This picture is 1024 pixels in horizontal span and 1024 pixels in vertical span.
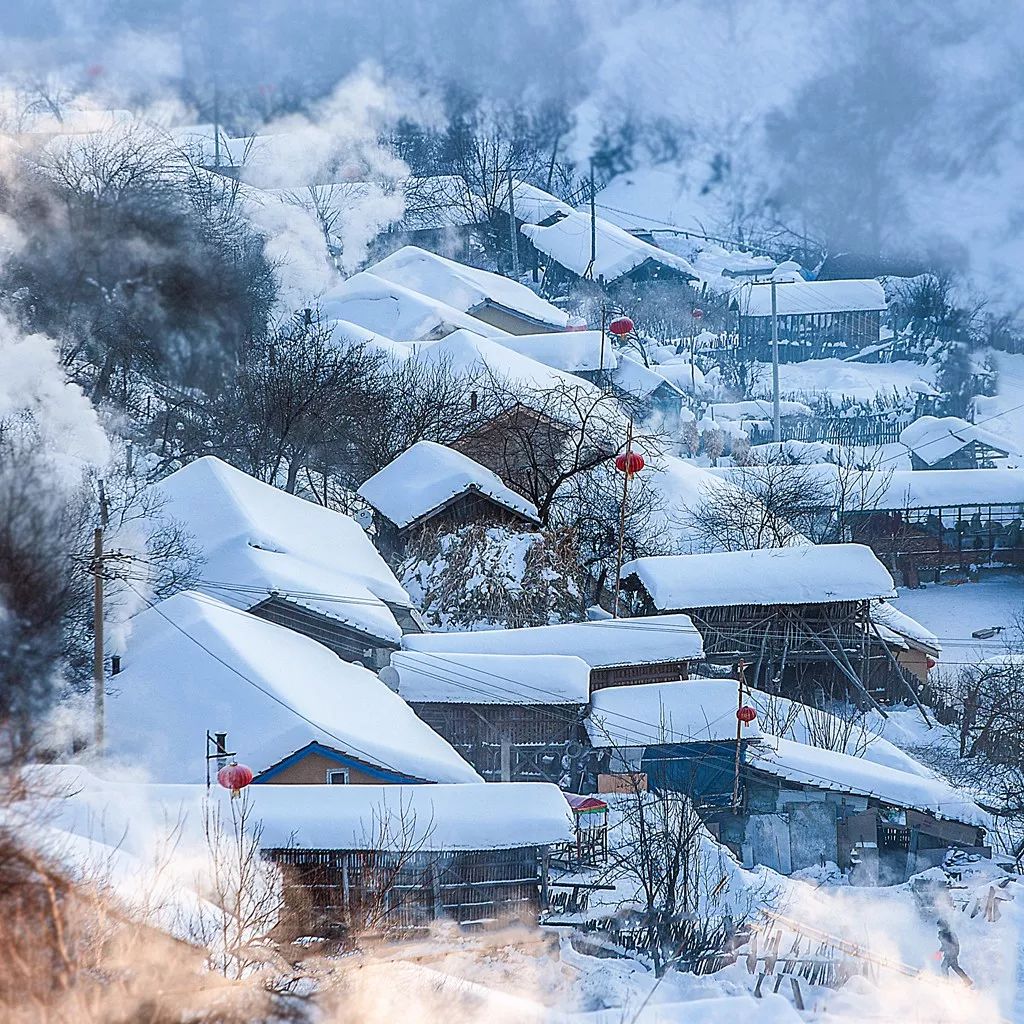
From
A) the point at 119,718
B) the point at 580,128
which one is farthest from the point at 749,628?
the point at 580,128

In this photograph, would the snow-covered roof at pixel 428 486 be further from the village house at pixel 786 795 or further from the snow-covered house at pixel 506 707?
the village house at pixel 786 795

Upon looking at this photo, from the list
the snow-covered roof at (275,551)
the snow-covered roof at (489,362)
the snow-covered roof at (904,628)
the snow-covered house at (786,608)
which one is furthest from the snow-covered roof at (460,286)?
the snow-covered roof at (275,551)

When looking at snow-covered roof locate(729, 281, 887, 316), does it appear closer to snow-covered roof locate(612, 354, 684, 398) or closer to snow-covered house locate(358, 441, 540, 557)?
snow-covered roof locate(612, 354, 684, 398)

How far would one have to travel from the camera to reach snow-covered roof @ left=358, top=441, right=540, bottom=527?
65.8 feet

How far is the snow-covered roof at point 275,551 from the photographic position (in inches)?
590

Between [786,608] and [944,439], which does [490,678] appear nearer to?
[786,608]

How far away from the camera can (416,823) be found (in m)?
11.2

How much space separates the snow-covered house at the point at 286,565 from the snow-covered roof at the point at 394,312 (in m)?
14.7

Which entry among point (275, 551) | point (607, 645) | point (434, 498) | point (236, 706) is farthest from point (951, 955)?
point (434, 498)

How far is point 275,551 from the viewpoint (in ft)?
52.1

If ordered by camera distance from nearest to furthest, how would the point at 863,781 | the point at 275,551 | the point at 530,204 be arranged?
1. the point at 863,781
2. the point at 275,551
3. the point at 530,204

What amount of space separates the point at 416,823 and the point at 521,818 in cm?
98

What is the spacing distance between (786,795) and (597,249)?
3268cm

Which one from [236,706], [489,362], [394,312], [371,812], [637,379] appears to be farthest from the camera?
[637,379]
